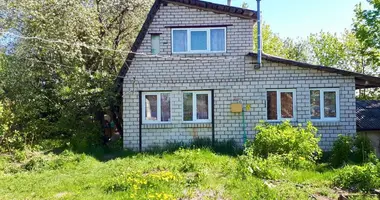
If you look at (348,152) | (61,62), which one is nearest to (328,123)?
(348,152)

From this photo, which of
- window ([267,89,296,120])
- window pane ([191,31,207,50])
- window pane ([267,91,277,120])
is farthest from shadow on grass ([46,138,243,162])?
window pane ([191,31,207,50])

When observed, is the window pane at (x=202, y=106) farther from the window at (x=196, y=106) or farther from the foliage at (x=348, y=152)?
the foliage at (x=348, y=152)

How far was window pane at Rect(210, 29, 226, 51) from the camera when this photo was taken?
12.5m

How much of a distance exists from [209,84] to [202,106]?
2.92 ft

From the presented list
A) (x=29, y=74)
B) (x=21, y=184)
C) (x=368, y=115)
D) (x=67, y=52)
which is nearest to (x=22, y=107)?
(x=29, y=74)

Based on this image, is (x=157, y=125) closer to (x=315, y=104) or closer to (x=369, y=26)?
(x=315, y=104)

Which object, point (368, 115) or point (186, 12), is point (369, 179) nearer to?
point (186, 12)

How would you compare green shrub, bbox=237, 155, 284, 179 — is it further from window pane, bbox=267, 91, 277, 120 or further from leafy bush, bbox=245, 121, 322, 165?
window pane, bbox=267, 91, 277, 120

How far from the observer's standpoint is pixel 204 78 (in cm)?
1251

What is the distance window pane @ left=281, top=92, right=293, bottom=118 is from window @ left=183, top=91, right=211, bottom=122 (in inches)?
111

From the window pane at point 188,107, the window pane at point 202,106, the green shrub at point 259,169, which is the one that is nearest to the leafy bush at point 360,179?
the green shrub at point 259,169

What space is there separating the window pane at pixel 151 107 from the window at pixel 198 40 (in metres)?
2.02

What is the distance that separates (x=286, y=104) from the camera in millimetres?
12352

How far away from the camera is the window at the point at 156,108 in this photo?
41.7 feet
